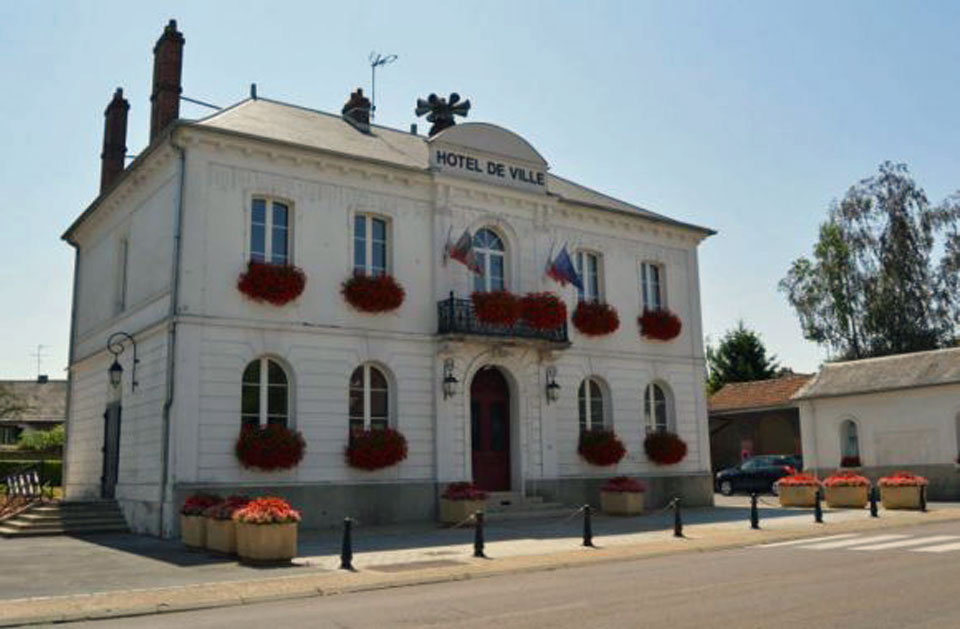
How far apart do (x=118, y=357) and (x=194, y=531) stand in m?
7.29

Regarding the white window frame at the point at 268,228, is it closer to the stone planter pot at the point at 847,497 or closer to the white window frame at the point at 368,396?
the white window frame at the point at 368,396

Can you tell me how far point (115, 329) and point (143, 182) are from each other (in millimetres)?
3766

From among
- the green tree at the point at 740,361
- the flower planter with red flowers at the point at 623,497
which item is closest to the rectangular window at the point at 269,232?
the flower planter with red flowers at the point at 623,497

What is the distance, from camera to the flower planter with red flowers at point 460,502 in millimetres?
19969

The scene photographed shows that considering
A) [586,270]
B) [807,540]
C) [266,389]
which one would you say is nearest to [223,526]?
[266,389]

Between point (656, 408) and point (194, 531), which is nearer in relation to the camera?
point (194, 531)

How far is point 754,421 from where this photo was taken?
138ft

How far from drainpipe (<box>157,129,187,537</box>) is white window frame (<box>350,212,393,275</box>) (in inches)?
156

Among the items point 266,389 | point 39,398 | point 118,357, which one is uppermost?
point 39,398

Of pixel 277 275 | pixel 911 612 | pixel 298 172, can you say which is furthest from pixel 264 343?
pixel 911 612

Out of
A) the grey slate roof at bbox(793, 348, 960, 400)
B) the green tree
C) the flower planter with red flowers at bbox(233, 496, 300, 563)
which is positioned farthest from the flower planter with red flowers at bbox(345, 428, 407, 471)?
the green tree

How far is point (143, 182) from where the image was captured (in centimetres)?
2159

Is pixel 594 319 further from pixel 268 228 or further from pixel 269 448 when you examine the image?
pixel 269 448

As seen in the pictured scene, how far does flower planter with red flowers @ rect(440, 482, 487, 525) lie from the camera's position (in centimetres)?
Answer: 1997
